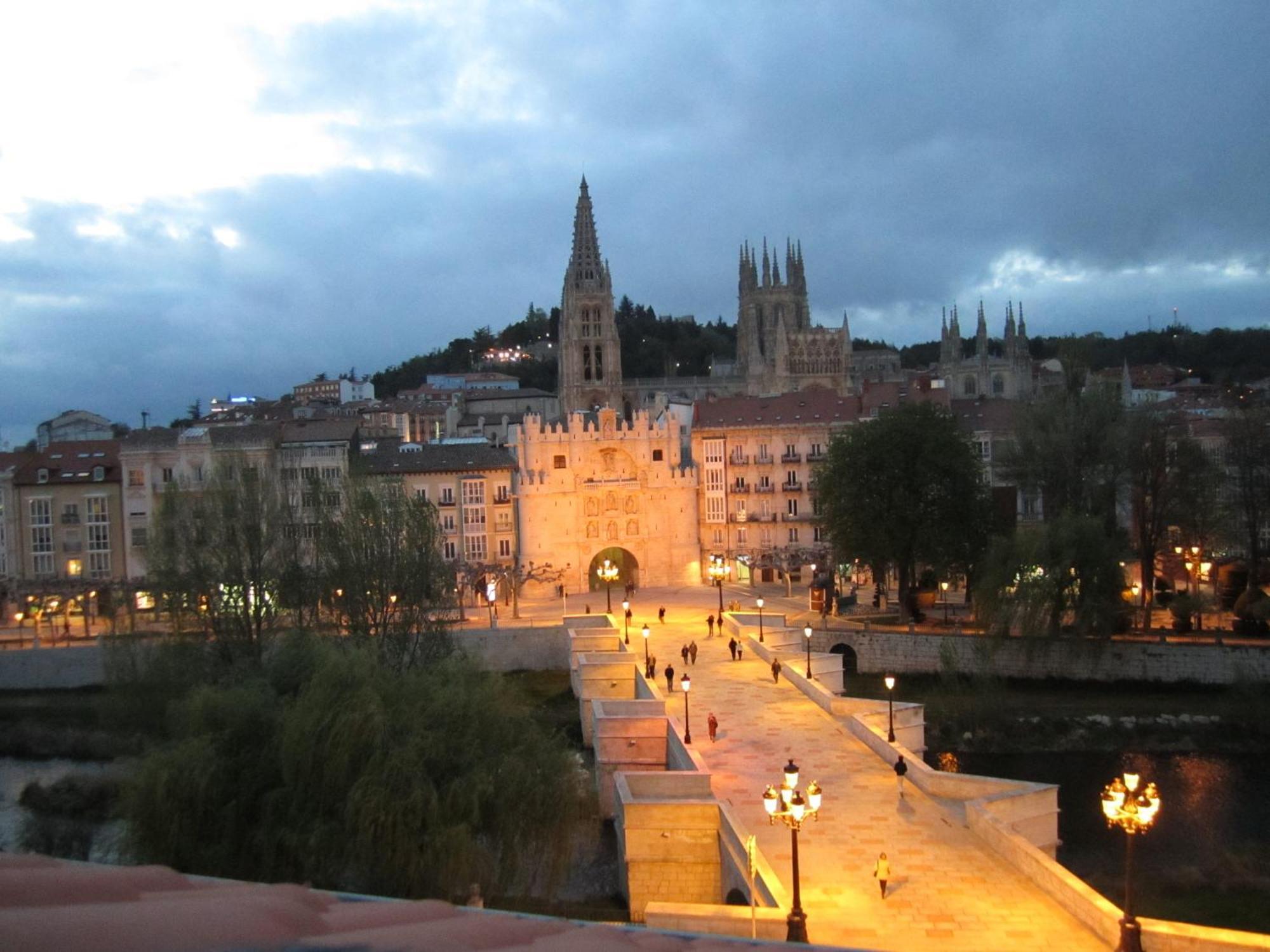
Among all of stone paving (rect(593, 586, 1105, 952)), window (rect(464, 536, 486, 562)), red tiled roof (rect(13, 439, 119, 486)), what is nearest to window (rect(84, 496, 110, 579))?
red tiled roof (rect(13, 439, 119, 486))

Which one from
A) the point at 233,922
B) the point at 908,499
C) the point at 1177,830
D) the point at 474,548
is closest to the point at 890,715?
the point at 1177,830

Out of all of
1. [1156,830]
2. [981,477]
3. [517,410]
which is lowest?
[1156,830]

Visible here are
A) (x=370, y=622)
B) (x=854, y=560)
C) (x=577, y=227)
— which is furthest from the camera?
(x=577, y=227)

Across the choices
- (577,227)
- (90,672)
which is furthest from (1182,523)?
(577,227)

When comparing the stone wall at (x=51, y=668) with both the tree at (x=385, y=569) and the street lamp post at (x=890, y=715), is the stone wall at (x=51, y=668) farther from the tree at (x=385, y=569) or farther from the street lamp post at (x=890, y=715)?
the street lamp post at (x=890, y=715)

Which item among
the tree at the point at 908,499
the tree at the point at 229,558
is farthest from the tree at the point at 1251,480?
the tree at the point at 229,558

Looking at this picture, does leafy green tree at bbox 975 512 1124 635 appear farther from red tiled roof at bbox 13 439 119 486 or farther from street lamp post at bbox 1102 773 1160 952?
red tiled roof at bbox 13 439 119 486

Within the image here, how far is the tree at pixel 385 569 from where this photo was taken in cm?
3453

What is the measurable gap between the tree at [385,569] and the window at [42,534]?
23.5 metres

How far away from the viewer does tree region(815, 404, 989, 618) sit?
44.8 meters

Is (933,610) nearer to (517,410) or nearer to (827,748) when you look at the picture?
(827,748)

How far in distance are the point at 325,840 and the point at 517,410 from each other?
92.4 m

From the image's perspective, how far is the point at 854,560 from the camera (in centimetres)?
4653

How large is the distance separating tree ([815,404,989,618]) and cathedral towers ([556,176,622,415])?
6054 centimetres
